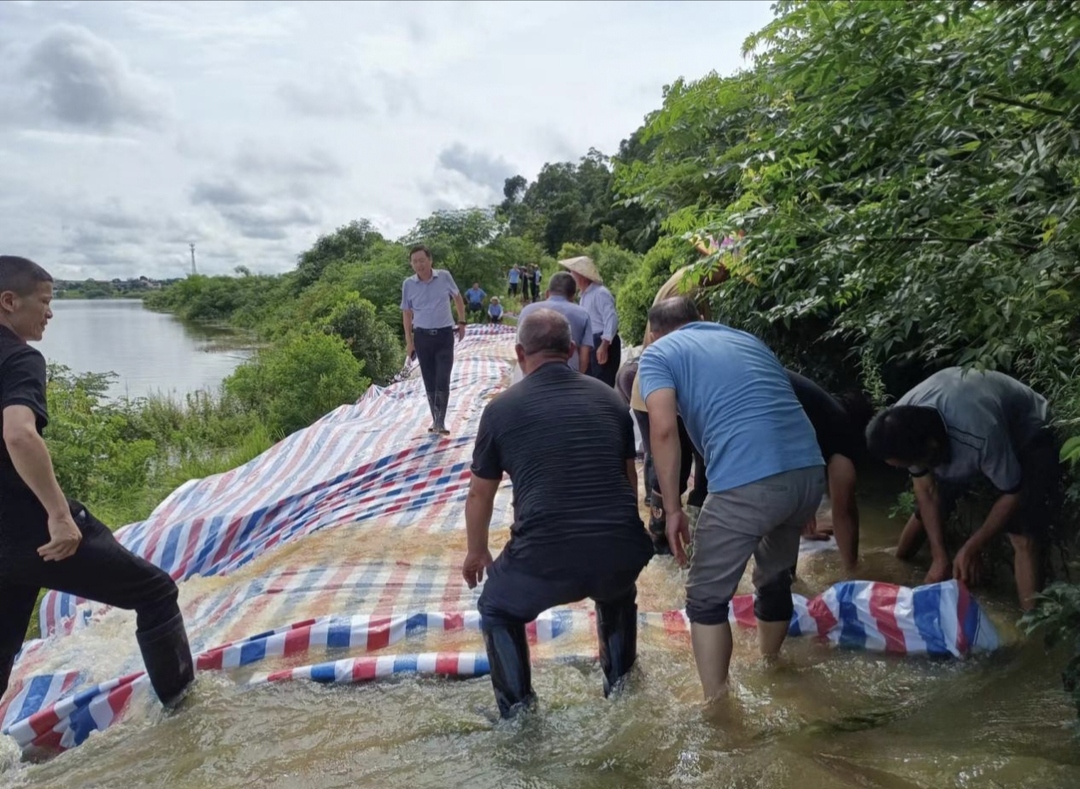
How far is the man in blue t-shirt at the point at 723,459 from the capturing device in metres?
2.86

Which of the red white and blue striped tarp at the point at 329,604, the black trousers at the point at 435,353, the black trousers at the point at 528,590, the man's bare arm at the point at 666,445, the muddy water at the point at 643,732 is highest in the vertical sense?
the black trousers at the point at 435,353

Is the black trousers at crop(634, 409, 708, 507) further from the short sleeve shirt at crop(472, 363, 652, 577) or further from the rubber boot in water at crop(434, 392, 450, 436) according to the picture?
the rubber boot in water at crop(434, 392, 450, 436)

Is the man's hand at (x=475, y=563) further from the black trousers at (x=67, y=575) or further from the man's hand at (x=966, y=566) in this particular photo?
the man's hand at (x=966, y=566)

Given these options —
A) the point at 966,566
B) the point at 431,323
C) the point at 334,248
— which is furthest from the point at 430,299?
the point at 334,248

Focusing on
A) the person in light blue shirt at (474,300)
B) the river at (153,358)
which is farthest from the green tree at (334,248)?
the person in light blue shirt at (474,300)

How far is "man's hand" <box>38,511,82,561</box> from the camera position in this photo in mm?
2789

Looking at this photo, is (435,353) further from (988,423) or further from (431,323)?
(988,423)

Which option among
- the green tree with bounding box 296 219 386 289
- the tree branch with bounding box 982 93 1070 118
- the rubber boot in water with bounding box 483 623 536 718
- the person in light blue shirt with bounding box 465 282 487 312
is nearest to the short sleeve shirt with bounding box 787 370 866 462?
the tree branch with bounding box 982 93 1070 118

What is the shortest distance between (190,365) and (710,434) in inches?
1132

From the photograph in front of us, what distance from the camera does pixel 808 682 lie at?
10.3 ft

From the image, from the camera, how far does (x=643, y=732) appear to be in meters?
2.83

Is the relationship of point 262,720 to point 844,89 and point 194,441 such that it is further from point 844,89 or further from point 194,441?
point 194,441

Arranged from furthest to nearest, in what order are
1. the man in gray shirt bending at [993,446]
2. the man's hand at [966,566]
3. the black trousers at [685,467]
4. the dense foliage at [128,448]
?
the dense foliage at [128,448], the black trousers at [685,467], the man's hand at [966,566], the man in gray shirt bending at [993,446]

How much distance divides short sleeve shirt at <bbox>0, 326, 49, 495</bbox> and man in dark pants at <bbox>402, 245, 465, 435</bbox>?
170 inches
